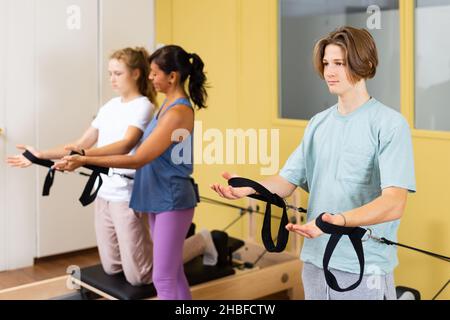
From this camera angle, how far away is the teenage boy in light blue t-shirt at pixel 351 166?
1.65 m

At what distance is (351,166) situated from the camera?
1.73 meters

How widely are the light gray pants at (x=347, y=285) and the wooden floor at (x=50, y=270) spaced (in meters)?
1.75

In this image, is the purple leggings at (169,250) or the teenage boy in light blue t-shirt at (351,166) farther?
the purple leggings at (169,250)

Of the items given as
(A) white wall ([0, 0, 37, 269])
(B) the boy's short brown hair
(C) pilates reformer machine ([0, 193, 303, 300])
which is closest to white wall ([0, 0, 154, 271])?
(A) white wall ([0, 0, 37, 269])

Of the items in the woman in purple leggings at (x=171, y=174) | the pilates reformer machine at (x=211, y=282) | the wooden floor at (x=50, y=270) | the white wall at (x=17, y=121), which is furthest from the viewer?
the white wall at (x=17, y=121)

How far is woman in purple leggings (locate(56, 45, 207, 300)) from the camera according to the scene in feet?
8.58

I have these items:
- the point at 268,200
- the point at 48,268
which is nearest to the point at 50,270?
the point at 48,268

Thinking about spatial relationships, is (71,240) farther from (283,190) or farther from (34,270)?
(283,190)

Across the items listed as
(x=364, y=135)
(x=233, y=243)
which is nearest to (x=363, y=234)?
(x=364, y=135)

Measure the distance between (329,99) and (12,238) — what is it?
2.19 m

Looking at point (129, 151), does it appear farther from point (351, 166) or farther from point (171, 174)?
point (351, 166)

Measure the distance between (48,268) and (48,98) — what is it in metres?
Answer: 1.11

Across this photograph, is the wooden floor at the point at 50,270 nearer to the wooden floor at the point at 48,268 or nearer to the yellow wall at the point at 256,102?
the wooden floor at the point at 48,268

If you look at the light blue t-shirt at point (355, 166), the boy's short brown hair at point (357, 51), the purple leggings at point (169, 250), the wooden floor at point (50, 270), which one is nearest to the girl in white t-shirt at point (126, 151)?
the purple leggings at point (169, 250)
